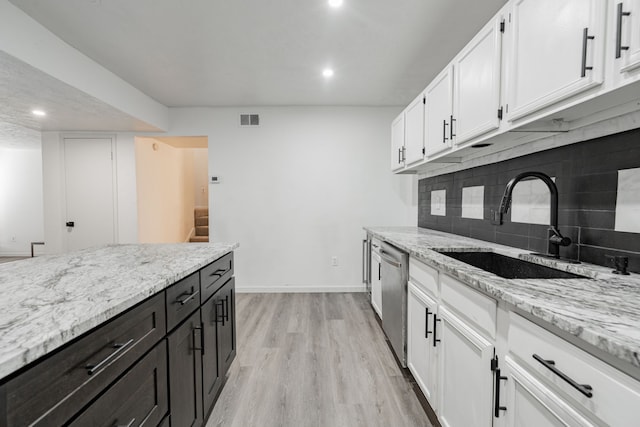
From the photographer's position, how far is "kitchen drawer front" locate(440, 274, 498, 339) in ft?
3.58

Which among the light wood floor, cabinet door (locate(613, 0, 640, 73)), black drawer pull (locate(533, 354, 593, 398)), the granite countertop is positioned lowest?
the light wood floor

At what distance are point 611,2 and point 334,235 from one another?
345 cm

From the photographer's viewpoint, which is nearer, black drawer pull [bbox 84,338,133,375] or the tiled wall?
black drawer pull [bbox 84,338,133,375]

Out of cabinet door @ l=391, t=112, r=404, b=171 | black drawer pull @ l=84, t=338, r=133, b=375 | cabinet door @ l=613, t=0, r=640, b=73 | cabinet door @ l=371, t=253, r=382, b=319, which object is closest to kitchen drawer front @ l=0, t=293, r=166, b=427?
black drawer pull @ l=84, t=338, r=133, b=375

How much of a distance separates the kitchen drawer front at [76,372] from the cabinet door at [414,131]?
241 cm

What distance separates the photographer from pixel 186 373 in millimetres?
1338

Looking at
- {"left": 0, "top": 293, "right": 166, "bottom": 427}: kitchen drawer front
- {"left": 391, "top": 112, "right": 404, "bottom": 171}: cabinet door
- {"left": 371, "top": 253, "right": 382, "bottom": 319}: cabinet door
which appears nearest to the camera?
{"left": 0, "top": 293, "right": 166, "bottom": 427}: kitchen drawer front

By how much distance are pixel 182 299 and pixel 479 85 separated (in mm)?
1973

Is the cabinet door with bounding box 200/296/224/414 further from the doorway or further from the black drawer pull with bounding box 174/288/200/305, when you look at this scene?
the doorway

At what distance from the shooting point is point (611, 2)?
3.10 feet

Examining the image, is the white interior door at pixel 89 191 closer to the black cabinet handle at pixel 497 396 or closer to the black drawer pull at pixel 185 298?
the black drawer pull at pixel 185 298

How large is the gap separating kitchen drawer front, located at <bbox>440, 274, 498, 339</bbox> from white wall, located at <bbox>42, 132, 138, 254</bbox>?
4397mm

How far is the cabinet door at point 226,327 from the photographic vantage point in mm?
1841

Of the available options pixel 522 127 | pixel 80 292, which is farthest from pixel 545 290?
pixel 80 292
